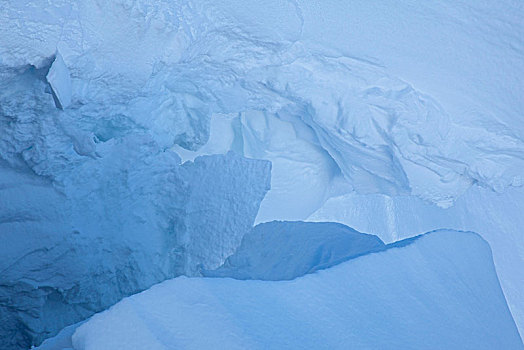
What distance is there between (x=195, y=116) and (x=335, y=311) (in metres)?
1.07

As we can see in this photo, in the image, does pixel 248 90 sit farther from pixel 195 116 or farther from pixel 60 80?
pixel 60 80

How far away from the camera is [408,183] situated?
5.68ft

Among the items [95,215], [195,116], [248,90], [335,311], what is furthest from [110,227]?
[335,311]

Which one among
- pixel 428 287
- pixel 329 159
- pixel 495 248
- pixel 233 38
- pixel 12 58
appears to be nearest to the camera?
pixel 428 287

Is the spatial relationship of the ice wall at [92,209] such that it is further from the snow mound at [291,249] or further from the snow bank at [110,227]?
the snow mound at [291,249]

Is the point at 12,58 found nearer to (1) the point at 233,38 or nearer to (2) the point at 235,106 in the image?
(1) the point at 233,38

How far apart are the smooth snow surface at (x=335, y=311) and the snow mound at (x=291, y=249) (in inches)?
4.7

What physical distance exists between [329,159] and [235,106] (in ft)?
1.62

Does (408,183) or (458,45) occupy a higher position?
(458,45)

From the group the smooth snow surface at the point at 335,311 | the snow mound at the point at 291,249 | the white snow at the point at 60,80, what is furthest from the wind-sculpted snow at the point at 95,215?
the smooth snow surface at the point at 335,311

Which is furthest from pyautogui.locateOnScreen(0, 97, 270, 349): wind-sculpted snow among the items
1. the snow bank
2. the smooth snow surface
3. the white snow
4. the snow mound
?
the smooth snow surface

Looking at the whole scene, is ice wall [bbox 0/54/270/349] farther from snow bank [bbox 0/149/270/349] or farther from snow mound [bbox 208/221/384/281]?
snow mound [bbox 208/221/384/281]

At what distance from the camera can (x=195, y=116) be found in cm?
183

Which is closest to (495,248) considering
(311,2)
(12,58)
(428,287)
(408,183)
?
(408,183)
